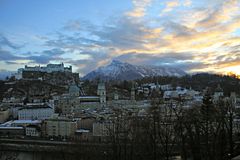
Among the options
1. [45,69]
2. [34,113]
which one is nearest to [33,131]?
[34,113]

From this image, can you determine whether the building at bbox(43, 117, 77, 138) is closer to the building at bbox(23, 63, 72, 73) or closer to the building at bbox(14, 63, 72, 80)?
the building at bbox(14, 63, 72, 80)

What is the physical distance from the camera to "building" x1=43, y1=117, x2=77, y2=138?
3638 cm

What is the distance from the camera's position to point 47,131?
3900 cm

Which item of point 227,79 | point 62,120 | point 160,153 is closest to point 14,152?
point 62,120

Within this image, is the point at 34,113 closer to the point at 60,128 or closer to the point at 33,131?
the point at 33,131

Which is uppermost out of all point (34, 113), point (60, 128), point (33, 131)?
point (34, 113)

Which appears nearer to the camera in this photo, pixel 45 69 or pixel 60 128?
pixel 60 128

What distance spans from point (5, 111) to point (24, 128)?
15335 millimetres

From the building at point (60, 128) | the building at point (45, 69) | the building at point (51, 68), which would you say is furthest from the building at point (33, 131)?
the building at point (51, 68)

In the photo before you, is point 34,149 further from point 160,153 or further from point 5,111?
point 5,111

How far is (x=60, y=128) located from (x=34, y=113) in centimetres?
1367

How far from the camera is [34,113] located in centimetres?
4981

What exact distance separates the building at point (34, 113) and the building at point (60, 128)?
10555 mm

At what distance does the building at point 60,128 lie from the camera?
1432 inches
